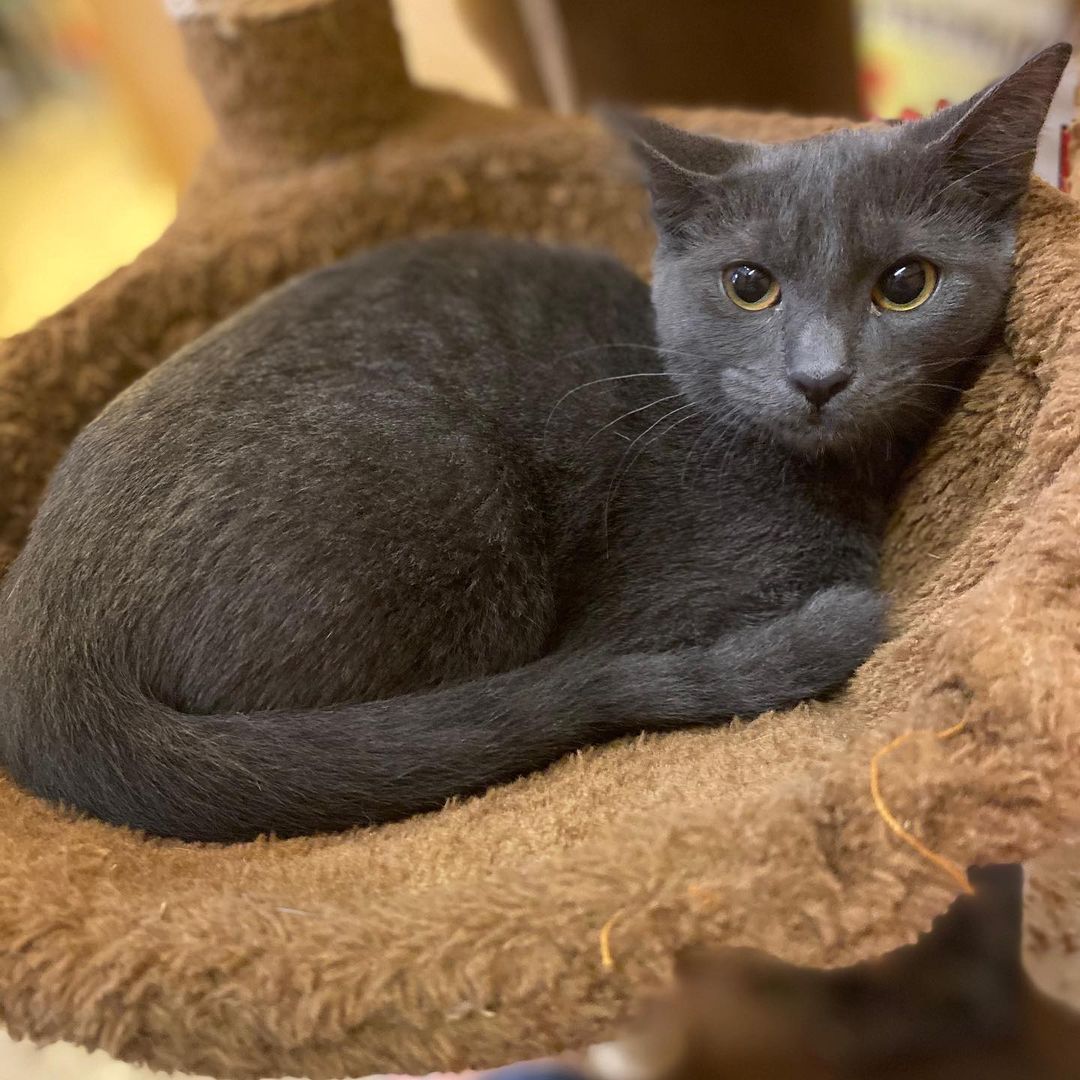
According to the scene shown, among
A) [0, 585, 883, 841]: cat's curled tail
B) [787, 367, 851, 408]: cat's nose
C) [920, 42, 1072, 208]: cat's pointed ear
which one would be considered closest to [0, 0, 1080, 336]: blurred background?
[920, 42, 1072, 208]: cat's pointed ear

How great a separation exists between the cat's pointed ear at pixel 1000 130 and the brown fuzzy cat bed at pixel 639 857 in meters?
0.05

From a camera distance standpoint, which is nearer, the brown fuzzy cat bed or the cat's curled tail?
the brown fuzzy cat bed

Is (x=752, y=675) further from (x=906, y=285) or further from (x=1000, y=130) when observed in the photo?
(x=1000, y=130)

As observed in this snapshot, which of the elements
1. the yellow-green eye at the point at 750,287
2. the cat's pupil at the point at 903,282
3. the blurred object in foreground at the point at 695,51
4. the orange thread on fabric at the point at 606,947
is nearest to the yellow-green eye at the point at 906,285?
the cat's pupil at the point at 903,282

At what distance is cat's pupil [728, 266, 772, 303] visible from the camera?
3.32ft

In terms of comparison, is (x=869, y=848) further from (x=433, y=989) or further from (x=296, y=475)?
(x=296, y=475)

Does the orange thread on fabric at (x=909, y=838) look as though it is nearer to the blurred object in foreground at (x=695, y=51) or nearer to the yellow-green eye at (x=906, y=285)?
the yellow-green eye at (x=906, y=285)

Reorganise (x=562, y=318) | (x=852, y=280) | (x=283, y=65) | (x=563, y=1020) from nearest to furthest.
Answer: (x=563, y=1020), (x=852, y=280), (x=562, y=318), (x=283, y=65)

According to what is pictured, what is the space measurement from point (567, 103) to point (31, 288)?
57.0 inches

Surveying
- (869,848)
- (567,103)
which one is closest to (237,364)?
(869,848)

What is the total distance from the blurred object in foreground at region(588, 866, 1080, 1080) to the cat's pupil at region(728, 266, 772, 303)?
818 millimetres

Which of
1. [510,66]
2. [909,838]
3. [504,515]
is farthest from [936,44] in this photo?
[909,838]

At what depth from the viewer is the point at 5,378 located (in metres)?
1.31

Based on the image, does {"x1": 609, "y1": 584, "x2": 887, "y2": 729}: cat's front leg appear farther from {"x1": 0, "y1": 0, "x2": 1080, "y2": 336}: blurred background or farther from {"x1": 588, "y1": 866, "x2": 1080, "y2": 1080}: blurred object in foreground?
{"x1": 0, "y1": 0, "x2": 1080, "y2": 336}: blurred background
